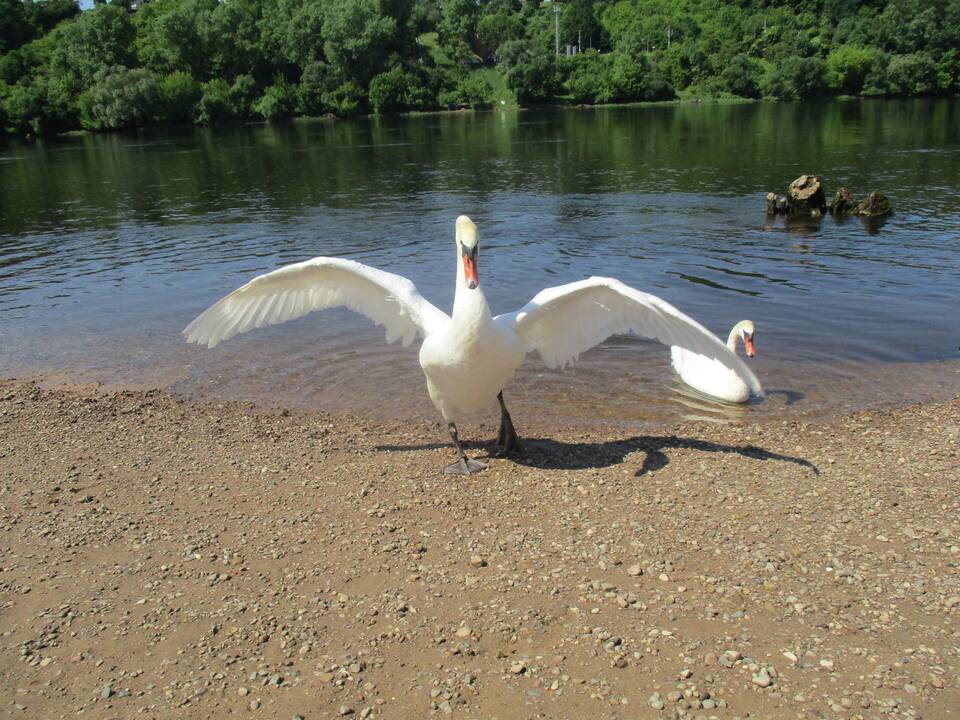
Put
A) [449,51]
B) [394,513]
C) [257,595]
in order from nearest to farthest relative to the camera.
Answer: [257,595] < [394,513] < [449,51]

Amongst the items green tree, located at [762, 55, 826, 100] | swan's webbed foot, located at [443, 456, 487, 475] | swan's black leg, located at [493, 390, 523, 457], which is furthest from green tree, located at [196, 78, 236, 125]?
swan's webbed foot, located at [443, 456, 487, 475]

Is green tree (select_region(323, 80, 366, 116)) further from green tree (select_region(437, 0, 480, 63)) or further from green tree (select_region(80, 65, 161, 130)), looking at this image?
green tree (select_region(437, 0, 480, 63))

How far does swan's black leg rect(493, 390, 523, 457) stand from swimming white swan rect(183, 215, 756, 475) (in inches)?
0.4

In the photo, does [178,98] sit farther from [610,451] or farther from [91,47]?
[610,451]

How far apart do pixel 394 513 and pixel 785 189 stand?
25.6 m

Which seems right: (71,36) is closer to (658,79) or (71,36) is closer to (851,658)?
(658,79)

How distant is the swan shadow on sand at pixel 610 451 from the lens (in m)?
7.80

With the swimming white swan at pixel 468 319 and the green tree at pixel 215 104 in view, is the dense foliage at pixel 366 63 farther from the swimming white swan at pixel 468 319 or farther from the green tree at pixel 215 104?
the swimming white swan at pixel 468 319

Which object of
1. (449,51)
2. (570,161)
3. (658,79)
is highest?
(449,51)

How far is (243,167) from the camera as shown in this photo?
143 feet

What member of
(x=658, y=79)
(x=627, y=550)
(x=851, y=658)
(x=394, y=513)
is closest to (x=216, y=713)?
(x=394, y=513)

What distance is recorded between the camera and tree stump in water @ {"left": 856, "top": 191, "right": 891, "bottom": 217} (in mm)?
22922

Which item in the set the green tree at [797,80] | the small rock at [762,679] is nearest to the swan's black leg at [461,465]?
the small rock at [762,679]

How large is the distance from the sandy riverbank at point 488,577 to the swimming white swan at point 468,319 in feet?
3.35
